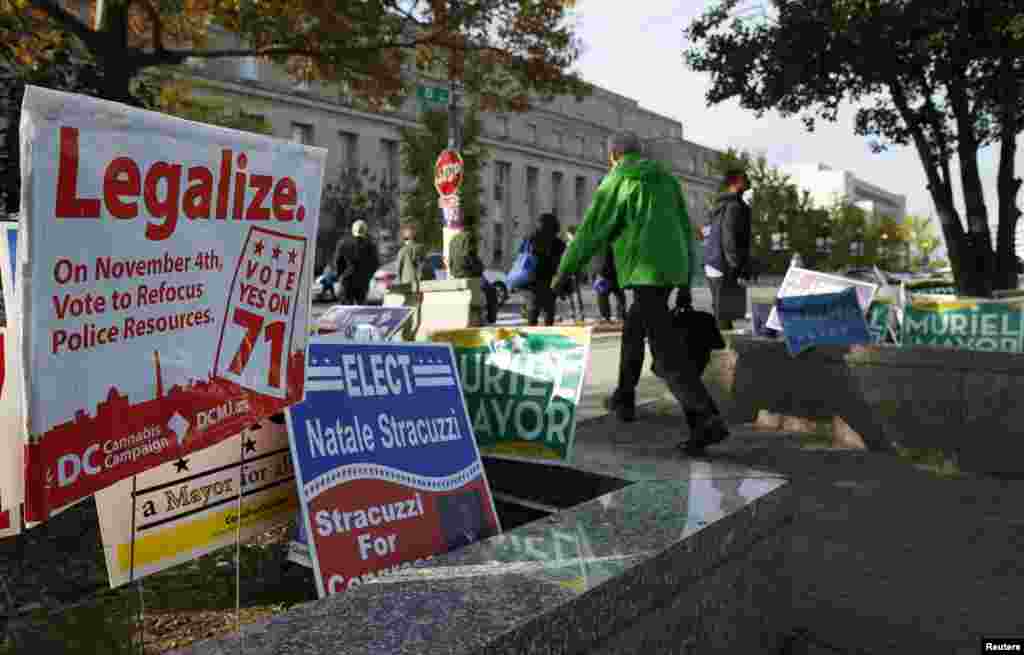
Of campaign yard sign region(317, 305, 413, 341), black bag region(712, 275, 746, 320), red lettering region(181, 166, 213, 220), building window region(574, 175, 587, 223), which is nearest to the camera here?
red lettering region(181, 166, 213, 220)

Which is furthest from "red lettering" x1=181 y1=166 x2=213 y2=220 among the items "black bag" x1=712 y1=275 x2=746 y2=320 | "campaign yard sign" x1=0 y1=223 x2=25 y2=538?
"black bag" x1=712 y1=275 x2=746 y2=320

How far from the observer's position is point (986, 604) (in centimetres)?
309

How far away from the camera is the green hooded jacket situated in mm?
4746

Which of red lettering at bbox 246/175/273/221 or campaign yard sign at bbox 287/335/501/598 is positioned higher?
red lettering at bbox 246/175/273/221

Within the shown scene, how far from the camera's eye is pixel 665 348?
4.62 meters

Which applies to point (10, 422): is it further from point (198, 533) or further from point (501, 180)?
point (501, 180)

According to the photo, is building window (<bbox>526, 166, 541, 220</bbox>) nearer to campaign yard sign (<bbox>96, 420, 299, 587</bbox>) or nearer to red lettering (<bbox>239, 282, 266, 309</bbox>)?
campaign yard sign (<bbox>96, 420, 299, 587</bbox>)

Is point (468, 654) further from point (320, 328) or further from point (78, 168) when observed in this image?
point (320, 328)

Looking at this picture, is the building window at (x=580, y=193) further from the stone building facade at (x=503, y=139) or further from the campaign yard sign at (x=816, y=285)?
the campaign yard sign at (x=816, y=285)

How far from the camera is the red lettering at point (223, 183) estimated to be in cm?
212

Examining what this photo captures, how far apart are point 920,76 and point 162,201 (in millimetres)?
11743

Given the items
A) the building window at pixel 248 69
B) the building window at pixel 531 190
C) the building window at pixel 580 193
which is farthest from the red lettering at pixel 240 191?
the building window at pixel 580 193

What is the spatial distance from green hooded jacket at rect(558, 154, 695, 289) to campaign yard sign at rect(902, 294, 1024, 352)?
9.70 feet

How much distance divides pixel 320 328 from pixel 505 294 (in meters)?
23.0
